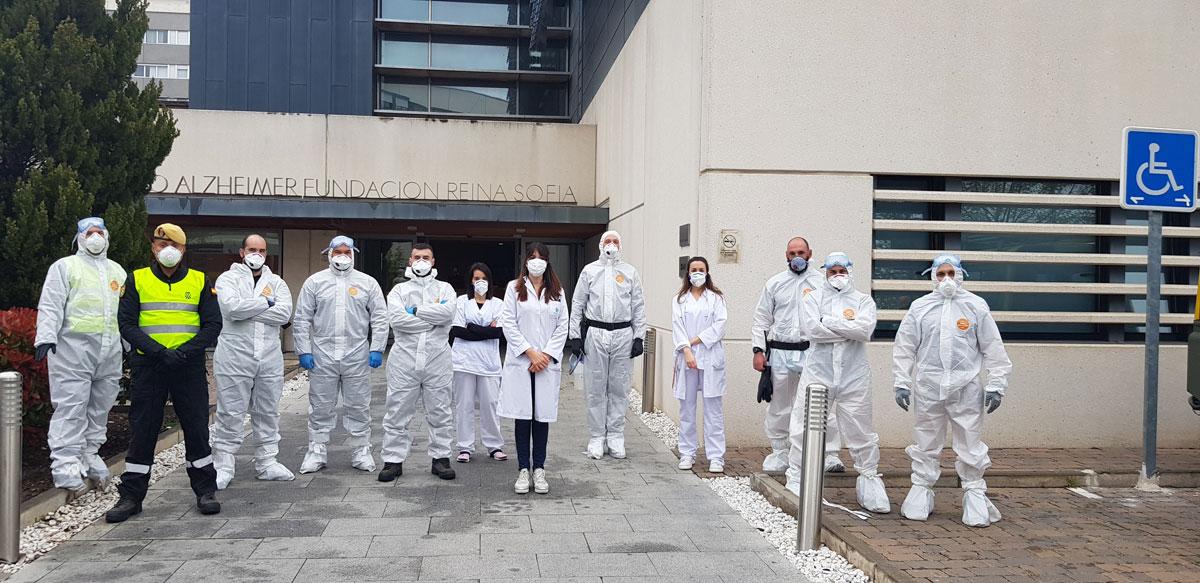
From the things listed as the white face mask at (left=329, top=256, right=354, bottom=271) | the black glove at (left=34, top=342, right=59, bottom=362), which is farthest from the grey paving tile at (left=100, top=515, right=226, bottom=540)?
the white face mask at (left=329, top=256, right=354, bottom=271)

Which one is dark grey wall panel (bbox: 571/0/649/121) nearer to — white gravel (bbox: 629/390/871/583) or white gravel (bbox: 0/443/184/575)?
white gravel (bbox: 629/390/871/583)

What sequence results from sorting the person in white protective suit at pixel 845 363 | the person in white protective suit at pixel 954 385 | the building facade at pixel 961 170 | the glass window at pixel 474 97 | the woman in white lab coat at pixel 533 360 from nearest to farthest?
the person in white protective suit at pixel 954 385 → the person in white protective suit at pixel 845 363 → the woman in white lab coat at pixel 533 360 → the building facade at pixel 961 170 → the glass window at pixel 474 97

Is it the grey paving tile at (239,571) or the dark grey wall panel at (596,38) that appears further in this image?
the dark grey wall panel at (596,38)

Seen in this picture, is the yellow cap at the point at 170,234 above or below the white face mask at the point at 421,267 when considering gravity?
above

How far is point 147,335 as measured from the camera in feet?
19.5

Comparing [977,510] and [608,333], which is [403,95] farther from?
[977,510]

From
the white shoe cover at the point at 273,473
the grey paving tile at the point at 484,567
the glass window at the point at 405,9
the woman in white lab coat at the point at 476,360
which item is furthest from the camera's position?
the glass window at the point at 405,9

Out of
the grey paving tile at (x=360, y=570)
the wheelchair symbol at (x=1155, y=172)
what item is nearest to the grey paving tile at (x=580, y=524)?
the grey paving tile at (x=360, y=570)

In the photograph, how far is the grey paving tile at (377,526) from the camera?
223 inches

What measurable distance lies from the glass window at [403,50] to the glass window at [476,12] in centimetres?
89

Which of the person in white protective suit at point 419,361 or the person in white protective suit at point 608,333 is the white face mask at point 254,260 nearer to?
the person in white protective suit at point 419,361

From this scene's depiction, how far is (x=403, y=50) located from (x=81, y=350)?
21.9 meters

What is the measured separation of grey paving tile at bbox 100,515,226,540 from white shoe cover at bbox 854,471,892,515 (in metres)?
4.33

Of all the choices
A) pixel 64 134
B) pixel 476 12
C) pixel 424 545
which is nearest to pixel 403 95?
pixel 476 12
